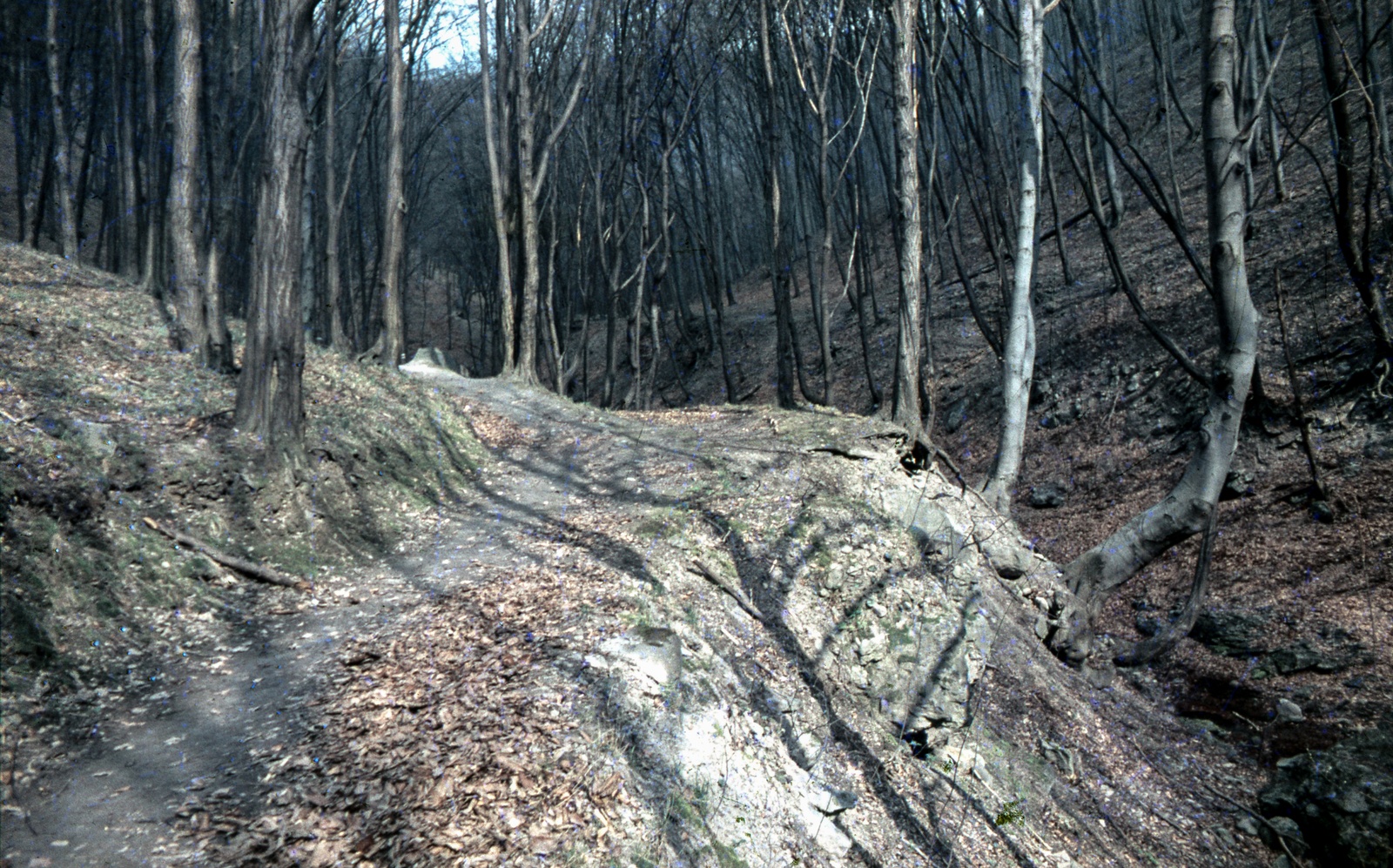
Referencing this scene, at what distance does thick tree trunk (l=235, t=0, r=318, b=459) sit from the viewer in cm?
727

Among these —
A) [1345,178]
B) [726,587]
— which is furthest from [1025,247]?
[726,587]

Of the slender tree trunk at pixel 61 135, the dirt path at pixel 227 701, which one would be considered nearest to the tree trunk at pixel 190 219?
the dirt path at pixel 227 701

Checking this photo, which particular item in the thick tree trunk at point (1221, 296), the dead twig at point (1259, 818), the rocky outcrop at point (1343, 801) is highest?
the thick tree trunk at point (1221, 296)

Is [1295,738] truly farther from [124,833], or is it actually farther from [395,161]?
[395,161]

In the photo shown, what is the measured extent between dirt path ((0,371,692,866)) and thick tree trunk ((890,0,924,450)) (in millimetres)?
3395

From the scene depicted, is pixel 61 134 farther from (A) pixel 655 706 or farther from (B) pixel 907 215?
(A) pixel 655 706

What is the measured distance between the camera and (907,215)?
34.2 ft

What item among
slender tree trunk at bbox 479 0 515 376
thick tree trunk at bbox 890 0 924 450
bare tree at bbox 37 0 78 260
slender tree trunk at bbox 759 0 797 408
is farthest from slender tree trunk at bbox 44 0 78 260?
thick tree trunk at bbox 890 0 924 450

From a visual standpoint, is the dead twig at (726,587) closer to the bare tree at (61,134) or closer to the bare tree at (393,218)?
the bare tree at (393,218)

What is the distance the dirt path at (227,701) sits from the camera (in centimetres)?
353

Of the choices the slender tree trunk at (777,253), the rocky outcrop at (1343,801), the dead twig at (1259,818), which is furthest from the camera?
the slender tree trunk at (777,253)

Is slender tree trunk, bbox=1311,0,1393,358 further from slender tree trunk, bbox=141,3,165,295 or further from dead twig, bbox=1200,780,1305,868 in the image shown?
slender tree trunk, bbox=141,3,165,295

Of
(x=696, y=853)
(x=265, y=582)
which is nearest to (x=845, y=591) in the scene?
(x=696, y=853)

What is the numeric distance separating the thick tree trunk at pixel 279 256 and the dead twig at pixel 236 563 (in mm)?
1245
